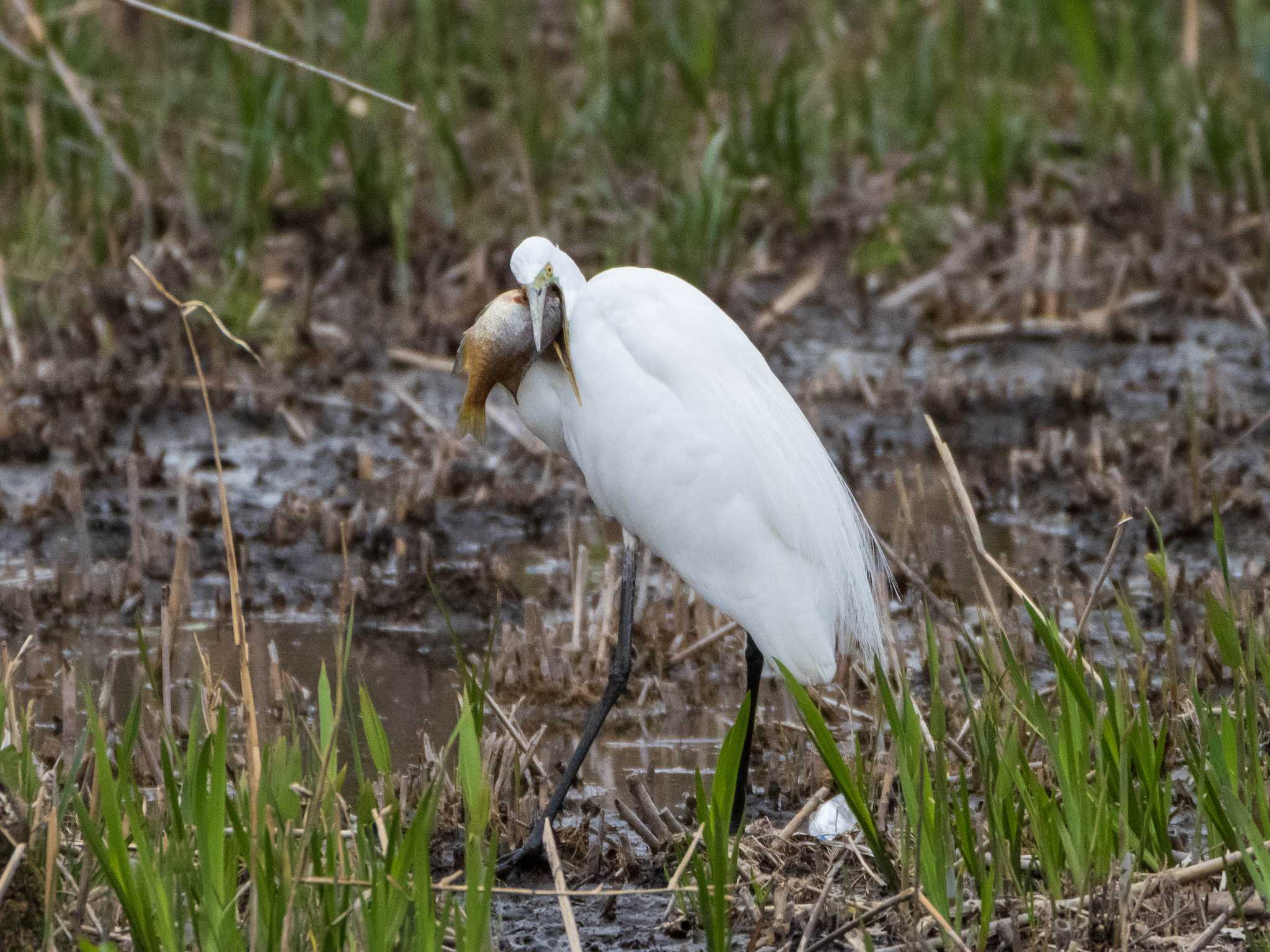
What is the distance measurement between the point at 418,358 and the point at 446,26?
3053mm

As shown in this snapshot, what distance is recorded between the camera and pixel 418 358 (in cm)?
619

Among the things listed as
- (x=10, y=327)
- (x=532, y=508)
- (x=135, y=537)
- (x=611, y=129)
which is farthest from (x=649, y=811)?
(x=611, y=129)

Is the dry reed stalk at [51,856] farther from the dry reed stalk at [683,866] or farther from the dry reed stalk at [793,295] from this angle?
the dry reed stalk at [793,295]

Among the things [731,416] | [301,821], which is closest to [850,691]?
[731,416]

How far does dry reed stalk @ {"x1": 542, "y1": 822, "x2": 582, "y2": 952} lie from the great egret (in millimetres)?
428

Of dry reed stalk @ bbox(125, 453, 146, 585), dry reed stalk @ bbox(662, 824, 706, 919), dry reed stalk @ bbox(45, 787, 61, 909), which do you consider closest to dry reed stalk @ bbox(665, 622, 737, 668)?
dry reed stalk @ bbox(662, 824, 706, 919)

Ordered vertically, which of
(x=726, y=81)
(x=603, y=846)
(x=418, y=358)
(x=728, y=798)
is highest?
(x=726, y=81)

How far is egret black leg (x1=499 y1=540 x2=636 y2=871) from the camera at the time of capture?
9.98 feet

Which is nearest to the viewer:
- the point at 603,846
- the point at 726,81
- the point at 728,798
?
the point at 728,798

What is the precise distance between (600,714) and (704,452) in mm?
496

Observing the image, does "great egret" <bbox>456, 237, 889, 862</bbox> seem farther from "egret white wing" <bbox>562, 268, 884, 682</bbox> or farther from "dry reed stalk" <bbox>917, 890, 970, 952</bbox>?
"dry reed stalk" <bbox>917, 890, 970, 952</bbox>

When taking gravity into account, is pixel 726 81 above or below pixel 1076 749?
above

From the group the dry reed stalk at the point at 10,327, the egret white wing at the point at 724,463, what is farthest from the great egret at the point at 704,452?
the dry reed stalk at the point at 10,327

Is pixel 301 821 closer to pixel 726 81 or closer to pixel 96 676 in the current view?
pixel 96 676
